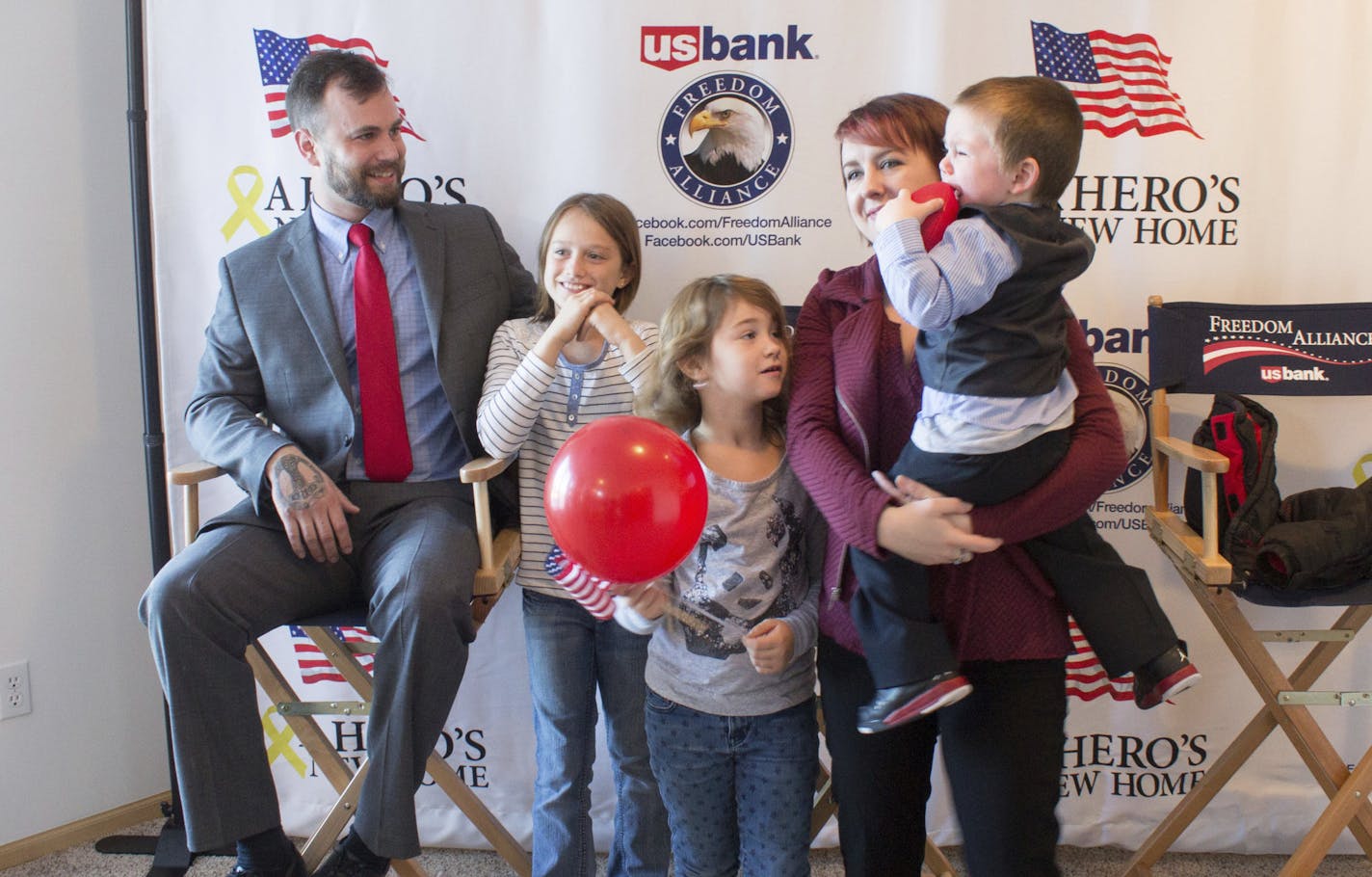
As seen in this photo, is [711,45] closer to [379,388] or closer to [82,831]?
[379,388]

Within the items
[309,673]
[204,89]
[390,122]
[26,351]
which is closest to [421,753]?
[309,673]

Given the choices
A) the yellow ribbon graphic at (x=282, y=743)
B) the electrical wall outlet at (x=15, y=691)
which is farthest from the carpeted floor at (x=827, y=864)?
the electrical wall outlet at (x=15, y=691)

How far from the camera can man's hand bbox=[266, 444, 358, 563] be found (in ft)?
7.06

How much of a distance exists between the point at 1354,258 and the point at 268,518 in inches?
105

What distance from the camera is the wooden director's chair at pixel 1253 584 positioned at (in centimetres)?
227

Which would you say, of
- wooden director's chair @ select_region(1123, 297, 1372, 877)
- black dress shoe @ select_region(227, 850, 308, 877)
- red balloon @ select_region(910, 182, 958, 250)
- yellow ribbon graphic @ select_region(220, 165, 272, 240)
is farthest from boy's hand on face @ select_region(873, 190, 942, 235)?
yellow ribbon graphic @ select_region(220, 165, 272, 240)

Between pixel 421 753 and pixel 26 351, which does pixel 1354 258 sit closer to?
pixel 421 753

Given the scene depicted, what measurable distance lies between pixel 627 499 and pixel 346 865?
45.1 inches

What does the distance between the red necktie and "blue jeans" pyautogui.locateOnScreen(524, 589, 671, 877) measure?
1.56 feet

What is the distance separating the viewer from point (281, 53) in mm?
2646

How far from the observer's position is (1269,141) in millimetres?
2551

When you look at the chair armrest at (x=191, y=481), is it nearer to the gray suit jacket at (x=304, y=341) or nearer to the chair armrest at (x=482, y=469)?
the gray suit jacket at (x=304, y=341)

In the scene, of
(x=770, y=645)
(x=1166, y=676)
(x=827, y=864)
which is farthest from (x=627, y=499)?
(x=827, y=864)

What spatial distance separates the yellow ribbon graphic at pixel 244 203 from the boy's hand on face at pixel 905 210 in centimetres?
179
